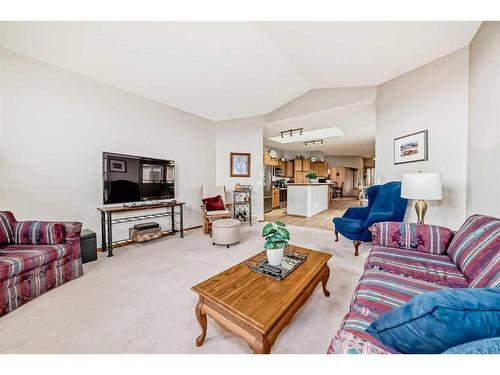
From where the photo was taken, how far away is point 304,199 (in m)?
5.63

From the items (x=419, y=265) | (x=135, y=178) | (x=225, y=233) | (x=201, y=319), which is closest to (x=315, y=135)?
(x=225, y=233)

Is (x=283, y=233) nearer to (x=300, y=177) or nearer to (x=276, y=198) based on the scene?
(x=276, y=198)

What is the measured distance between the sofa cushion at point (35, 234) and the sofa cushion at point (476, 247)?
3336 mm

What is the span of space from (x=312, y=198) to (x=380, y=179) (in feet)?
8.13

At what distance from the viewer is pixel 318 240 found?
11.2 feet

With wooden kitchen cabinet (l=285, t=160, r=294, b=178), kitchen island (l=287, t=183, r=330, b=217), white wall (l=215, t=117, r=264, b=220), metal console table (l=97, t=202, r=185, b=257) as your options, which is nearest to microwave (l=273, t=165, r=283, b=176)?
wooden kitchen cabinet (l=285, t=160, r=294, b=178)

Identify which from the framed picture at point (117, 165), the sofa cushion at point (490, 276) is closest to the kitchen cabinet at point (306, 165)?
the framed picture at point (117, 165)

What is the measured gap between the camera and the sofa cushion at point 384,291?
100 cm

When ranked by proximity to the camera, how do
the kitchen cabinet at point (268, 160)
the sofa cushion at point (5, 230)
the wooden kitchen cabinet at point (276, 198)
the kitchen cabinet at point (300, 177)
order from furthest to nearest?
the kitchen cabinet at point (300, 177)
the wooden kitchen cabinet at point (276, 198)
the kitchen cabinet at point (268, 160)
the sofa cushion at point (5, 230)

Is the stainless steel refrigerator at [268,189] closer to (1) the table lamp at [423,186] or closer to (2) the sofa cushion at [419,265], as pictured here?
(1) the table lamp at [423,186]

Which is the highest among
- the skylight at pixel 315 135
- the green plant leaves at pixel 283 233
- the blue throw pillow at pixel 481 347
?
the skylight at pixel 315 135

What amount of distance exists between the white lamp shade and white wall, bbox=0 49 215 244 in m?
3.95

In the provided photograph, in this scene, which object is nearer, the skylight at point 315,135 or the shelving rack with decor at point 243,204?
the shelving rack with decor at point 243,204

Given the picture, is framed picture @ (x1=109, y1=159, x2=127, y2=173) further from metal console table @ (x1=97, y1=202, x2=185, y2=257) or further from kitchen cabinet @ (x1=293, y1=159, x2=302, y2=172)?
kitchen cabinet @ (x1=293, y1=159, x2=302, y2=172)
